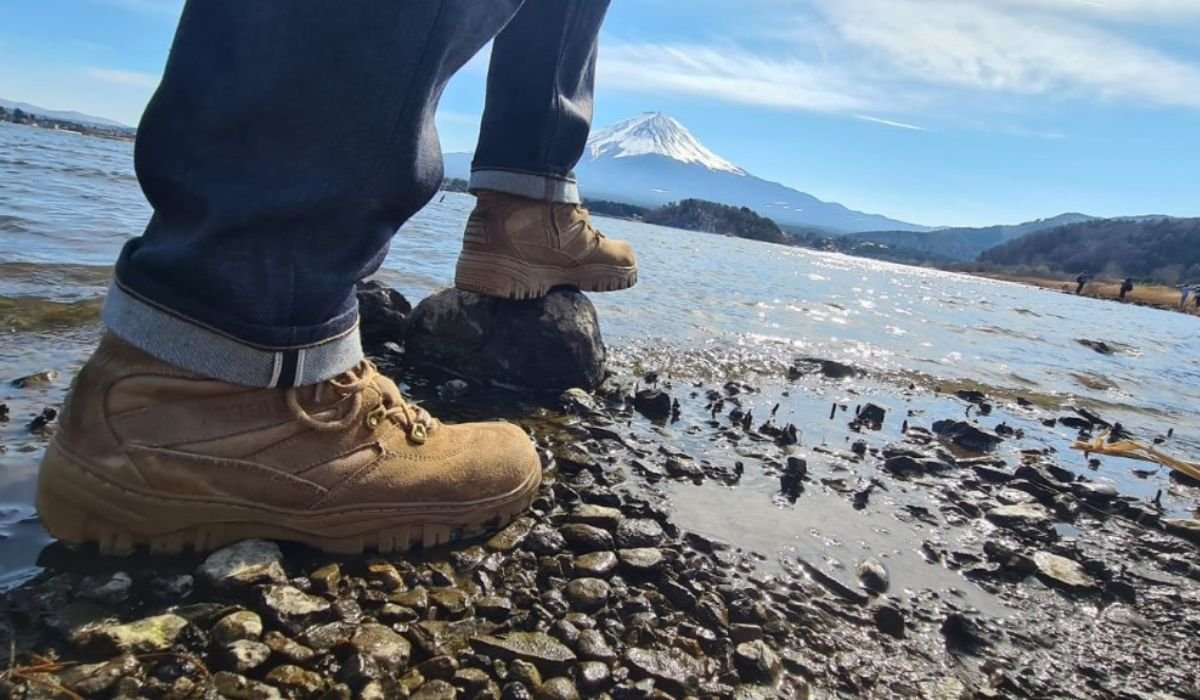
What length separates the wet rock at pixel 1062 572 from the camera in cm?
244

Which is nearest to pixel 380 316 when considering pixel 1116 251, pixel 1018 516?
pixel 1018 516

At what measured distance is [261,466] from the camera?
1.76m

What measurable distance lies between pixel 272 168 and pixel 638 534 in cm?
149

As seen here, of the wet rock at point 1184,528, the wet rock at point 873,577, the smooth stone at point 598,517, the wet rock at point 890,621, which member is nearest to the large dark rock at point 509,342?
the smooth stone at point 598,517

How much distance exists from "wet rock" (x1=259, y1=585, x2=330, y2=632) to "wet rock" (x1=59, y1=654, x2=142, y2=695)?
0.27 m

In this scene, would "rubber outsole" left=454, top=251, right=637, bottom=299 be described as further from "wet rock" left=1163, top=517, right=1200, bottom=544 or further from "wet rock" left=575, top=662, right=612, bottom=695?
"wet rock" left=1163, top=517, right=1200, bottom=544

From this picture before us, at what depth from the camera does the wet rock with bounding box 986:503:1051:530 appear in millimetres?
2986

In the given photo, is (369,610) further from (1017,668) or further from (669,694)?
(1017,668)

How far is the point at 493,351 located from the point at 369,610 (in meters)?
2.26

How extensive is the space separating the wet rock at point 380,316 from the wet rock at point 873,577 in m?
2.88

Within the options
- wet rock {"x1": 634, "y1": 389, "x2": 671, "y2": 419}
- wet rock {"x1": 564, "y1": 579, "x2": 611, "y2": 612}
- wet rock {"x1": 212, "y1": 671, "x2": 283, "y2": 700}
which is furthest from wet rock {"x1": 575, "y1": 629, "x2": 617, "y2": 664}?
wet rock {"x1": 634, "y1": 389, "x2": 671, "y2": 419}

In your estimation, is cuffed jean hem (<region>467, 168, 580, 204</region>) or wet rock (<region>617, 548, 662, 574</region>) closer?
wet rock (<region>617, 548, 662, 574</region>)

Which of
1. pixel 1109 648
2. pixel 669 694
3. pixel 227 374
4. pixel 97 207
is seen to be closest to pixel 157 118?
pixel 227 374

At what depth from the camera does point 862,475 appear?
335cm
